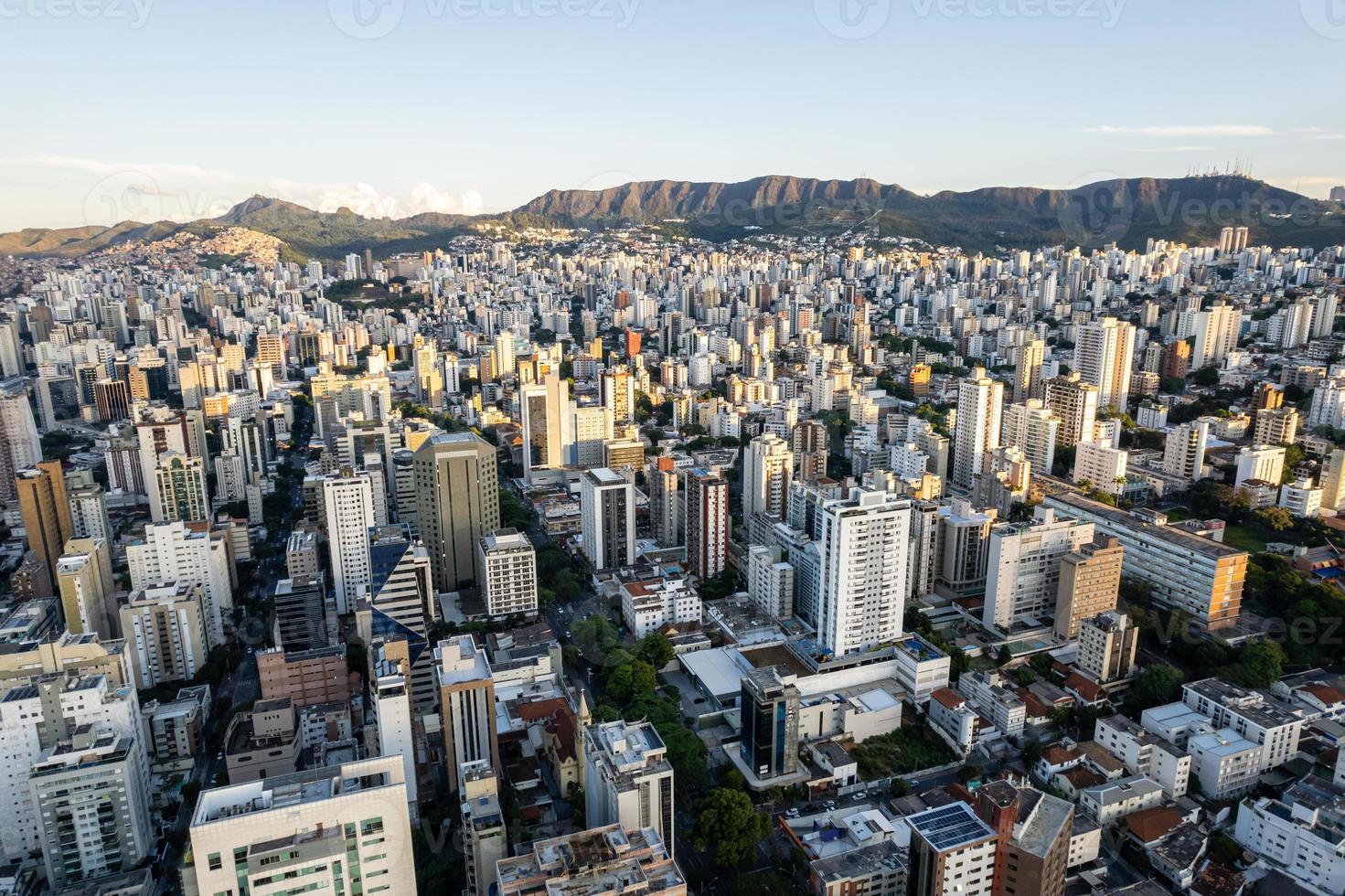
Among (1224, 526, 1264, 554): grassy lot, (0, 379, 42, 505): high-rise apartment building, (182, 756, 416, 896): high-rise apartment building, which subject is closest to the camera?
(182, 756, 416, 896): high-rise apartment building

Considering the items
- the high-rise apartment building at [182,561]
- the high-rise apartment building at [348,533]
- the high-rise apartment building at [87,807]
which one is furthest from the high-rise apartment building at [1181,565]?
the high-rise apartment building at [182,561]

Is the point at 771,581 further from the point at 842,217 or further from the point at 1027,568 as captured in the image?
the point at 842,217

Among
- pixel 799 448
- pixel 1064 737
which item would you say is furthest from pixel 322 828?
pixel 799 448

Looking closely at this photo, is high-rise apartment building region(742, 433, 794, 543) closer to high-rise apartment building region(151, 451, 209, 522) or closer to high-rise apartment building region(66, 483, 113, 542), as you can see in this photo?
high-rise apartment building region(151, 451, 209, 522)

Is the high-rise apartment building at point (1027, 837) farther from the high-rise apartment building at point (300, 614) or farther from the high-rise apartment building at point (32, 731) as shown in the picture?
the high-rise apartment building at point (300, 614)

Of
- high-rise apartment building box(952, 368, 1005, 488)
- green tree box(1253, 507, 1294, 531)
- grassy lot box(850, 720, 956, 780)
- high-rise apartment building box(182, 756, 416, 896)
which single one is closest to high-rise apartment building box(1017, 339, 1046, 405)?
high-rise apartment building box(952, 368, 1005, 488)

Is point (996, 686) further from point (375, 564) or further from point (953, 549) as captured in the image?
point (375, 564)

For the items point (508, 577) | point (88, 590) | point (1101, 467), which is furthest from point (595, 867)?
point (1101, 467)

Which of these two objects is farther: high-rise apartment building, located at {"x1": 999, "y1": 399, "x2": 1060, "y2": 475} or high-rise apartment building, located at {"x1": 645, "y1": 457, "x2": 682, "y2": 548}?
high-rise apartment building, located at {"x1": 999, "y1": 399, "x2": 1060, "y2": 475}
